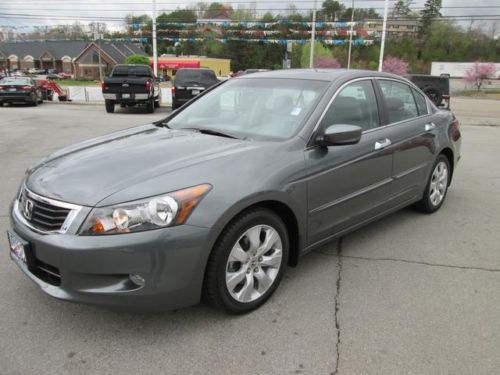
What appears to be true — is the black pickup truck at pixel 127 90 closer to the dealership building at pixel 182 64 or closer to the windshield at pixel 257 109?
the windshield at pixel 257 109

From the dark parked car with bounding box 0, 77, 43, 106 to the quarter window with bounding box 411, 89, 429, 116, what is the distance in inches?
833

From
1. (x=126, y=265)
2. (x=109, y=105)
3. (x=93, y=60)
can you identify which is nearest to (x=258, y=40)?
(x=93, y=60)

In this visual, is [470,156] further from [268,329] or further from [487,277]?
[268,329]

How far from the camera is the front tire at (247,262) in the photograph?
2961 millimetres

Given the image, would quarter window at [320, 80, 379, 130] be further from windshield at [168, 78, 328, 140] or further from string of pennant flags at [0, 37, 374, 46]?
string of pennant flags at [0, 37, 374, 46]

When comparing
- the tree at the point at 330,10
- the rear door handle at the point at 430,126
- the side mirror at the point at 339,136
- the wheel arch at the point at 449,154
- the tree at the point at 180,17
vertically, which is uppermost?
the tree at the point at 330,10

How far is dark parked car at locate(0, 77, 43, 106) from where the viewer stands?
71.9 feet

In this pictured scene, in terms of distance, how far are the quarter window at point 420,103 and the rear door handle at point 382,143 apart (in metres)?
0.97

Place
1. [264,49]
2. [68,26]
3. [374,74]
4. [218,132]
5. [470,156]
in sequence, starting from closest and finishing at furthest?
[218,132], [374,74], [470,156], [68,26], [264,49]

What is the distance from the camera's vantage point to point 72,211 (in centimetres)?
275

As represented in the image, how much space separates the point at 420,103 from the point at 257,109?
216 cm

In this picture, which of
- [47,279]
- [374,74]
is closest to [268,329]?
[47,279]

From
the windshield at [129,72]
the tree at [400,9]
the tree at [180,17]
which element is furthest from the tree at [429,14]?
the windshield at [129,72]

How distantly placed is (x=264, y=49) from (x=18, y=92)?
3398 inches
